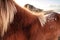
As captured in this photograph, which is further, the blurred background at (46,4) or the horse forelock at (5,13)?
the blurred background at (46,4)

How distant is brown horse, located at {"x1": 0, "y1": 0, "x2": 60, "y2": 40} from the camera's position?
551 mm

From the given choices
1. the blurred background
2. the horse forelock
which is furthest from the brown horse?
the blurred background

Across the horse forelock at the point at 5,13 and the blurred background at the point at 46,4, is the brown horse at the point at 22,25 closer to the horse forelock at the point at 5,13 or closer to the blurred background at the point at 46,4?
the horse forelock at the point at 5,13

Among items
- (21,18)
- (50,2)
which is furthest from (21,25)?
(50,2)

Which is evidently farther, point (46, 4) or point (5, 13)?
point (46, 4)

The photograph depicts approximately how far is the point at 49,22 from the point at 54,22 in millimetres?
25

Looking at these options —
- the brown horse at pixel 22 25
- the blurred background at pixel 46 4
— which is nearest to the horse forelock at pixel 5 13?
the brown horse at pixel 22 25

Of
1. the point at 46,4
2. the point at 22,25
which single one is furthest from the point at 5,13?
the point at 46,4

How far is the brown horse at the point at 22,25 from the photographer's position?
551mm

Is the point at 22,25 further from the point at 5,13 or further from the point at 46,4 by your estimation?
the point at 46,4

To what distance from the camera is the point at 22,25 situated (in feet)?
1.95

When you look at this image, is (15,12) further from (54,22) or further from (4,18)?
(54,22)

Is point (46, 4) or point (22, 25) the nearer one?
point (22, 25)

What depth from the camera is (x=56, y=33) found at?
2.13ft
